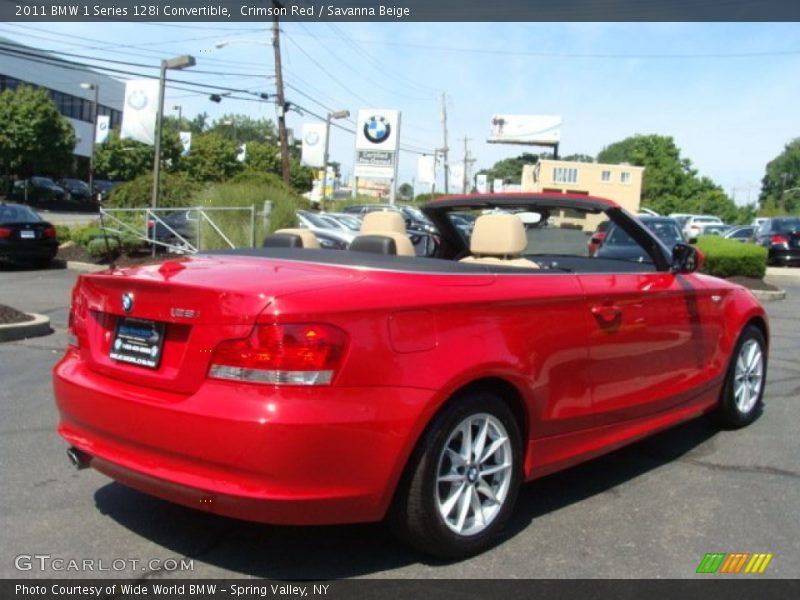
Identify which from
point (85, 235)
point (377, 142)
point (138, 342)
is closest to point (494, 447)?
point (138, 342)

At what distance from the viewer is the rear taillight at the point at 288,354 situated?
2.97 metres

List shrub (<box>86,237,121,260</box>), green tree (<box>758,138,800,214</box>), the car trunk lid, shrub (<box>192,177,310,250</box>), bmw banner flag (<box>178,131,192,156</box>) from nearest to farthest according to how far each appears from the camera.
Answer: the car trunk lid, shrub (<box>192,177,310,250</box>), shrub (<box>86,237,121,260</box>), bmw banner flag (<box>178,131,192,156</box>), green tree (<box>758,138,800,214</box>)

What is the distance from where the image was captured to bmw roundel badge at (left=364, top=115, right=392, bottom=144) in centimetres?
4091

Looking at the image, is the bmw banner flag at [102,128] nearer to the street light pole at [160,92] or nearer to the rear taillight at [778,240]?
the street light pole at [160,92]

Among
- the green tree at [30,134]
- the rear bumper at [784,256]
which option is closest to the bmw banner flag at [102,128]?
the green tree at [30,134]

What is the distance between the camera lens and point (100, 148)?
195ft

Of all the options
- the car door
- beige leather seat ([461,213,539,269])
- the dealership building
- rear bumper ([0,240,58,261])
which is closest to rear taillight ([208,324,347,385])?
the car door

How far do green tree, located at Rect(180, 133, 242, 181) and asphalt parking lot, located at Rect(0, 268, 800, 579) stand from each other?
190 ft

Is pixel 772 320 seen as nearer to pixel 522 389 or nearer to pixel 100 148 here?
pixel 522 389

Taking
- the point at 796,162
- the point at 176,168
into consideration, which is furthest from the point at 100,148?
the point at 796,162

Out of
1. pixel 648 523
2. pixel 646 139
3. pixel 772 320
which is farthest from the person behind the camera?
pixel 646 139

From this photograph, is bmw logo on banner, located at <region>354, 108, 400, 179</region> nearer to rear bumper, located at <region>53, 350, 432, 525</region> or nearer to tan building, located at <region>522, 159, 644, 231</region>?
tan building, located at <region>522, 159, 644, 231</region>

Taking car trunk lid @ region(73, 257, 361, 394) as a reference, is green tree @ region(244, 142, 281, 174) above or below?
above

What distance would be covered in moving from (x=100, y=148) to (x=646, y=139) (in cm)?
6460
